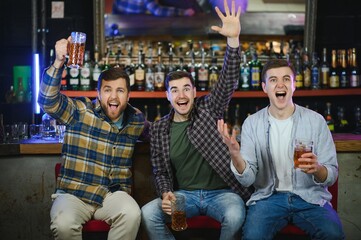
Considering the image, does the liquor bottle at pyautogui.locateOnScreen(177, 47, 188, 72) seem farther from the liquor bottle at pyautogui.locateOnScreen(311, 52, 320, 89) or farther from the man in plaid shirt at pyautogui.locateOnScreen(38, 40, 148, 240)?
the man in plaid shirt at pyautogui.locateOnScreen(38, 40, 148, 240)

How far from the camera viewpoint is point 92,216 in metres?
3.07

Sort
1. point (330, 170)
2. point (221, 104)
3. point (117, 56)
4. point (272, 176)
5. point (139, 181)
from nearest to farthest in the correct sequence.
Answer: point (330, 170)
point (272, 176)
point (221, 104)
point (139, 181)
point (117, 56)

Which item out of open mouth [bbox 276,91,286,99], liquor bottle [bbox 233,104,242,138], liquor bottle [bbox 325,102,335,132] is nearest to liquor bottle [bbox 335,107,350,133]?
liquor bottle [bbox 325,102,335,132]

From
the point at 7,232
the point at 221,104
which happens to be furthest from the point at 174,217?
the point at 7,232

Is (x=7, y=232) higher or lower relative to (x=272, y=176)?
lower

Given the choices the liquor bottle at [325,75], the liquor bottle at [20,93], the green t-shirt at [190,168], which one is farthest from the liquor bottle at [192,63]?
the green t-shirt at [190,168]

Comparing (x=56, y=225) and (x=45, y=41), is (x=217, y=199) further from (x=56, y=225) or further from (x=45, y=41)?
(x=45, y=41)

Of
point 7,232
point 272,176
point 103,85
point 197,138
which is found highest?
point 103,85

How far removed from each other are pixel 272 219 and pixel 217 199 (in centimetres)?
34

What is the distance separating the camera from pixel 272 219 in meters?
2.85

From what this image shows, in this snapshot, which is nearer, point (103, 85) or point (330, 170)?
point (330, 170)

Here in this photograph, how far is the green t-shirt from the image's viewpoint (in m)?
3.16

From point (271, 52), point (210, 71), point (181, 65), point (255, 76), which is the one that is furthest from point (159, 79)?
point (271, 52)

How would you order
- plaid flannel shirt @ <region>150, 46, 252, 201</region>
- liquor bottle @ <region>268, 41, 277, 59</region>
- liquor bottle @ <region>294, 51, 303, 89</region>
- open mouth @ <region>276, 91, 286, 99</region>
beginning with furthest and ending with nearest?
liquor bottle @ <region>268, 41, 277, 59</region> → liquor bottle @ <region>294, 51, 303, 89</region> → plaid flannel shirt @ <region>150, 46, 252, 201</region> → open mouth @ <region>276, 91, 286, 99</region>
